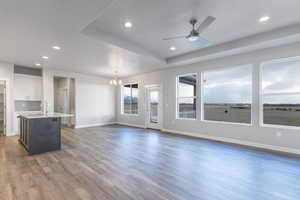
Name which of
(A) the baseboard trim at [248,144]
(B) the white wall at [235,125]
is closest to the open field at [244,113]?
(B) the white wall at [235,125]

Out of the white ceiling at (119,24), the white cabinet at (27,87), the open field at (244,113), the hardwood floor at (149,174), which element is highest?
the white ceiling at (119,24)

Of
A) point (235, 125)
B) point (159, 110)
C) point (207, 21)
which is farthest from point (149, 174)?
point (159, 110)

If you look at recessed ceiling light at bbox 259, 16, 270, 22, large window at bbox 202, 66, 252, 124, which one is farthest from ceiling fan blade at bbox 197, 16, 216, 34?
large window at bbox 202, 66, 252, 124

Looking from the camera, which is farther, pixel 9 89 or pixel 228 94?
pixel 9 89

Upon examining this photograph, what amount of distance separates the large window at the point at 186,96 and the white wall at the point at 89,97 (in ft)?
14.3

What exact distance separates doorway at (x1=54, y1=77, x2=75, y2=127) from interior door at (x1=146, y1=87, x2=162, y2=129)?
153 inches

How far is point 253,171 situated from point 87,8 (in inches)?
159

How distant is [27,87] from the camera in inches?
243

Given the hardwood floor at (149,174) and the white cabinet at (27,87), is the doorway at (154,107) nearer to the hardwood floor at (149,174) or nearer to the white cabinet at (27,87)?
the hardwood floor at (149,174)

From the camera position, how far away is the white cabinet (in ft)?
19.5

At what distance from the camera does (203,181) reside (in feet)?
7.82

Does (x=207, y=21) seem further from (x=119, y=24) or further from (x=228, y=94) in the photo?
(x=228, y=94)

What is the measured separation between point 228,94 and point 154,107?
11.0ft

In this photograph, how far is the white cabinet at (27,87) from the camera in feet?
19.5
